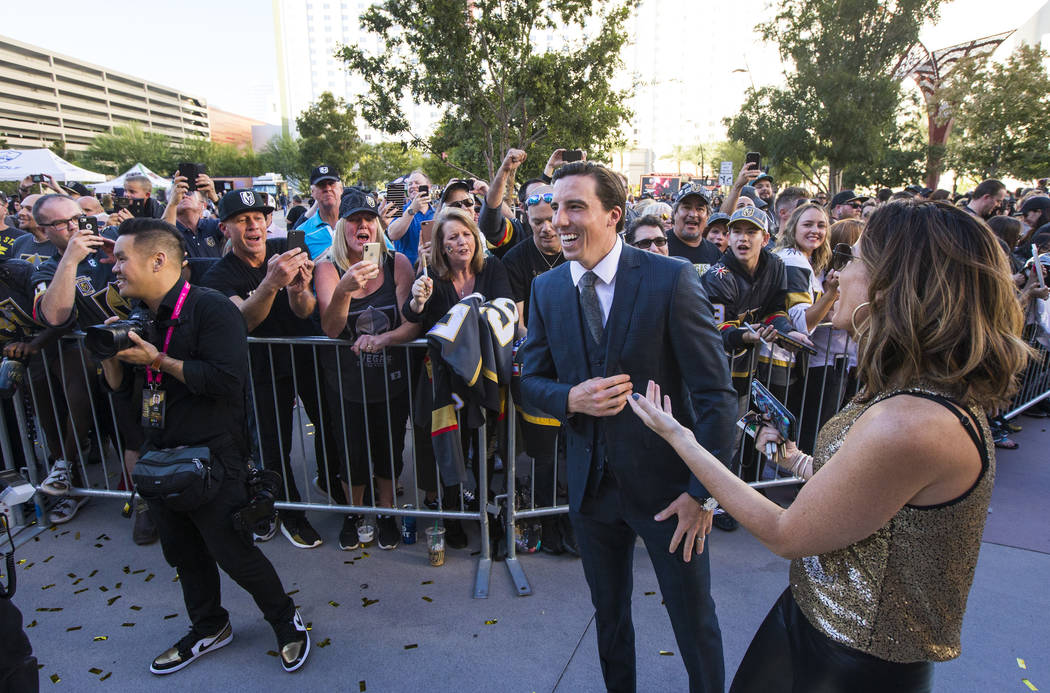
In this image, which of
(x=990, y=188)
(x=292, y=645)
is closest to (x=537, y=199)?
(x=292, y=645)

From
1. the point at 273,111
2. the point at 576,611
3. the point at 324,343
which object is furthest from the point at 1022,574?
the point at 273,111

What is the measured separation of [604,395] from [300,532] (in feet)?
9.92

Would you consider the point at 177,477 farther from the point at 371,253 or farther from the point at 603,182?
the point at 603,182

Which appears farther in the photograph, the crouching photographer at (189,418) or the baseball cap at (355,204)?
the baseball cap at (355,204)

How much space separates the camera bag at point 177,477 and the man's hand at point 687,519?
202cm

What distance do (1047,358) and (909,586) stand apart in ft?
22.9

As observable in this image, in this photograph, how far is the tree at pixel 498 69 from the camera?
1286 cm

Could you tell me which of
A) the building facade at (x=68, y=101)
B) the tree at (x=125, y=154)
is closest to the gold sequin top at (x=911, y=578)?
the tree at (x=125, y=154)

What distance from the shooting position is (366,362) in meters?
3.89

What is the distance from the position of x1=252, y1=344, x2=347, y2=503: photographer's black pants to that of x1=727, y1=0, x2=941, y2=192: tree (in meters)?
23.0

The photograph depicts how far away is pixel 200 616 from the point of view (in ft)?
9.92

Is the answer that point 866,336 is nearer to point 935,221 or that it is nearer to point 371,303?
point 935,221

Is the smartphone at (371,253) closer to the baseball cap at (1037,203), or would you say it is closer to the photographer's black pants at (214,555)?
the photographer's black pants at (214,555)

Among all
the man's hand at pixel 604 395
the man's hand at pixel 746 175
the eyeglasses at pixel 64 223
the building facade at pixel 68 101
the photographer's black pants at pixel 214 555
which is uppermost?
the building facade at pixel 68 101
